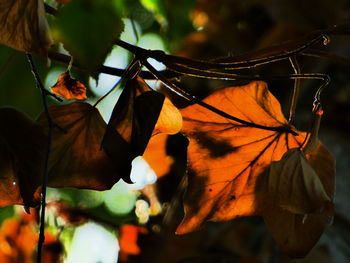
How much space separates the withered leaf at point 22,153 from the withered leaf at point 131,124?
5 cm

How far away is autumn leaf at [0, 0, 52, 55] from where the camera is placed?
0.40 metres

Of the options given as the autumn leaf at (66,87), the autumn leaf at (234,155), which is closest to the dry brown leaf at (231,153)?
the autumn leaf at (234,155)

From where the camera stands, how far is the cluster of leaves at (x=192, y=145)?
458 mm

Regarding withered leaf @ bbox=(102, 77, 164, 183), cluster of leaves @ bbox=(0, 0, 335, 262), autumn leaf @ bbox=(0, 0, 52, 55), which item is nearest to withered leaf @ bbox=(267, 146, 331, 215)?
cluster of leaves @ bbox=(0, 0, 335, 262)

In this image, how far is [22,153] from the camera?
46 centimetres

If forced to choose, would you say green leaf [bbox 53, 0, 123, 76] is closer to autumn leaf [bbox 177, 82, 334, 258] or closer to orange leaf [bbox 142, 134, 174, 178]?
autumn leaf [bbox 177, 82, 334, 258]

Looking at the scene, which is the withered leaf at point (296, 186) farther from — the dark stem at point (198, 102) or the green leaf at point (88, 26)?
the green leaf at point (88, 26)

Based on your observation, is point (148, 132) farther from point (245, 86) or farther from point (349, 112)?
point (349, 112)

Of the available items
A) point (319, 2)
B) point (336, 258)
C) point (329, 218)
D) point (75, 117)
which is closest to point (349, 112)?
point (319, 2)

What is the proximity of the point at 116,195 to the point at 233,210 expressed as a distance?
1278 millimetres

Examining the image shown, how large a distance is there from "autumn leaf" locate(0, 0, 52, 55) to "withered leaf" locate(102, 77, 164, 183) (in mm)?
92

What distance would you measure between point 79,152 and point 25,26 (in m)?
0.14

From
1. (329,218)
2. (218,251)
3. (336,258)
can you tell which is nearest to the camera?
(329,218)

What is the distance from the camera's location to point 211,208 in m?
0.58
